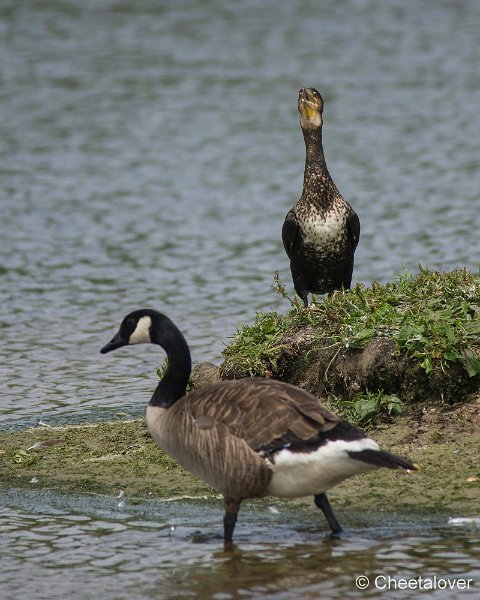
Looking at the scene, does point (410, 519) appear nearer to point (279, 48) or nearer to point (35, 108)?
point (35, 108)

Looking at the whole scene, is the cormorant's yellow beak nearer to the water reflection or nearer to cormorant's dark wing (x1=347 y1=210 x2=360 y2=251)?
cormorant's dark wing (x1=347 y1=210 x2=360 y2=251)

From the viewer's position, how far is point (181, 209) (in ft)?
58.6

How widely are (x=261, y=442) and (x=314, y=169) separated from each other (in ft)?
12.5

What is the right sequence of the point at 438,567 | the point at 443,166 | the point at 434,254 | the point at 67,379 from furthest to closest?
the point at 443,166 < the point at 434,254 < the point at 67,379 < the point at 438,567

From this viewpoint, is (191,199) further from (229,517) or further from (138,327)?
(229,517)

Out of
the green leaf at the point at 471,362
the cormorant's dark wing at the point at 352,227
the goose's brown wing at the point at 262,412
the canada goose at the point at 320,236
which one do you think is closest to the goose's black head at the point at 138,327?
the goose's brown wing at the point at 262,412

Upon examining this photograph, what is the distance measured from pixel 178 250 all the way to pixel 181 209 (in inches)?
83.9

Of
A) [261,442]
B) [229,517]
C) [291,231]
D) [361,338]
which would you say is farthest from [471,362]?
[291,231]

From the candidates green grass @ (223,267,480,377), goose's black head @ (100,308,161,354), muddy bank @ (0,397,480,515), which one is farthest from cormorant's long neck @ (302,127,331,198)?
goose's black head @ (100,308,161,354)

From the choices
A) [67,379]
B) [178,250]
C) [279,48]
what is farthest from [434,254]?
[279,48]

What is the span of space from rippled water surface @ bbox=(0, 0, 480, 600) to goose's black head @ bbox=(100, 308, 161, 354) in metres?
1.01

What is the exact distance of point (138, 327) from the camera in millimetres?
7914

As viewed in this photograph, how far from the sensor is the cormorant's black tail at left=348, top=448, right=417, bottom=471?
6668mm

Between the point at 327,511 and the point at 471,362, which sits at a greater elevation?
the point at 471,362
